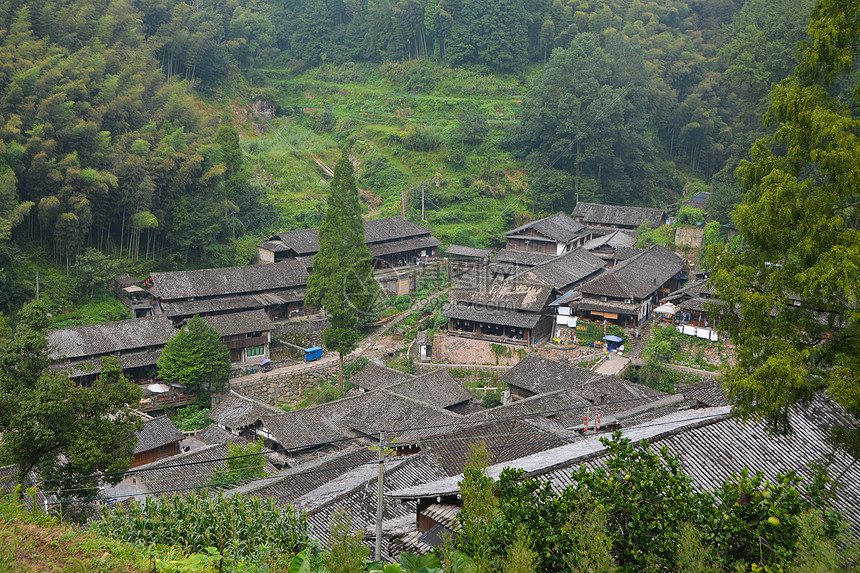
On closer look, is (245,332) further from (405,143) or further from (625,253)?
(405,143)

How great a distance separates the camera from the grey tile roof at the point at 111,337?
25672mm

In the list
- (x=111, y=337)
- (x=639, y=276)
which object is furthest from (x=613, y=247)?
(x=111, y=337)

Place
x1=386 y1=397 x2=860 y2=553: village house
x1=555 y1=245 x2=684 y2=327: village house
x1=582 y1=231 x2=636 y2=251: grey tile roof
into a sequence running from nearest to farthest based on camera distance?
x1=386 y1=397 x2=860 y2=553: village house, x1=555 y1=245 x2=684 y2=327: village house, x1=582 y1=231 x2=636 y2=251: grey tile roof

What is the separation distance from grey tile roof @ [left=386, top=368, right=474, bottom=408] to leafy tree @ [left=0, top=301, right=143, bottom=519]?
36.8 ft

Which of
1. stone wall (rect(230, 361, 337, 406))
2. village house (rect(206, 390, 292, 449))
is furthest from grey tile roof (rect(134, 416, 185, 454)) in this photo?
stone wall (rect(230, 361, 337, 406))

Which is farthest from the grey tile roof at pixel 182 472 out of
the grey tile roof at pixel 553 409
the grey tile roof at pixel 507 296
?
the grey tile roof at pixel 507 296

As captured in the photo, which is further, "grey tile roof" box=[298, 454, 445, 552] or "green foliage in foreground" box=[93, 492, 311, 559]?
"grey tile roof" box=[298, 454, 445, 552]

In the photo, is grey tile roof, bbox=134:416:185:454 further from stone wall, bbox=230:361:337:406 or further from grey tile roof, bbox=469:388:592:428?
grey tile roof, bbox=469:388:592:428

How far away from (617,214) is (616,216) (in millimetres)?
185

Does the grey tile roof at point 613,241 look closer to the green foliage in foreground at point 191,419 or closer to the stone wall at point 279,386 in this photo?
the stone wall at point 279,386

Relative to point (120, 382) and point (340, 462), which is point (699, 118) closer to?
point (340, 462)

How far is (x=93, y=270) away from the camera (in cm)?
3098

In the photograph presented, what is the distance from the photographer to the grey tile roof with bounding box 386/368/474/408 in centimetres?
2347

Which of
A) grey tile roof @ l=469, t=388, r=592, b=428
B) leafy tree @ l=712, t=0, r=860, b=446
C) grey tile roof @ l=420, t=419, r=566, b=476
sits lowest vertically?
grey tile roof @ l=469, t=388, r=592, b=428
